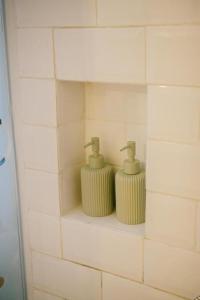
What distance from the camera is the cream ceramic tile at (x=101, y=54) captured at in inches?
35.8

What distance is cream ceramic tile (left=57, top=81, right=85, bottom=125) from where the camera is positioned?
1.07 meters

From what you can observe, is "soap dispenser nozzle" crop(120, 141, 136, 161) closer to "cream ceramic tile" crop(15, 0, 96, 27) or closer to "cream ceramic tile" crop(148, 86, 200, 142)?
"cream ceramic tile" crop(148, 86, 200, 142)

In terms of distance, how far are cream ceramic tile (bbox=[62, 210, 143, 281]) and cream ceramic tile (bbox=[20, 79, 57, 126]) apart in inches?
10.8

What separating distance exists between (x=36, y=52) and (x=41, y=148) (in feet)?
0.81

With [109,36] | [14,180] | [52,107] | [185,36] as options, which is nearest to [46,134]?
[52,107]

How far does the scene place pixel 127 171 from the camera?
1064mm

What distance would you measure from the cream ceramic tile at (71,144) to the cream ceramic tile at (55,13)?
0.87 feet

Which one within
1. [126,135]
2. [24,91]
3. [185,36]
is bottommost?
[126,135]

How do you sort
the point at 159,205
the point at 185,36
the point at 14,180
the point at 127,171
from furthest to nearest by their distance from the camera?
the point at 14,180 < the point at 127,171 < the point at 159,205 < the point at 185,36

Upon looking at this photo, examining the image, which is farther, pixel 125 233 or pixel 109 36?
pixel 125 233

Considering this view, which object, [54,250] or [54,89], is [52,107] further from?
[54,250]

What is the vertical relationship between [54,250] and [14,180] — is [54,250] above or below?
below

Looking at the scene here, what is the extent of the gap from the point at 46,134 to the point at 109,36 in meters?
0.31

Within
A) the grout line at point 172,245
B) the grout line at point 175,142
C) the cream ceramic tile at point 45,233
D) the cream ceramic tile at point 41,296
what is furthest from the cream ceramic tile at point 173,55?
the cream ceramic tile at point 41,296
